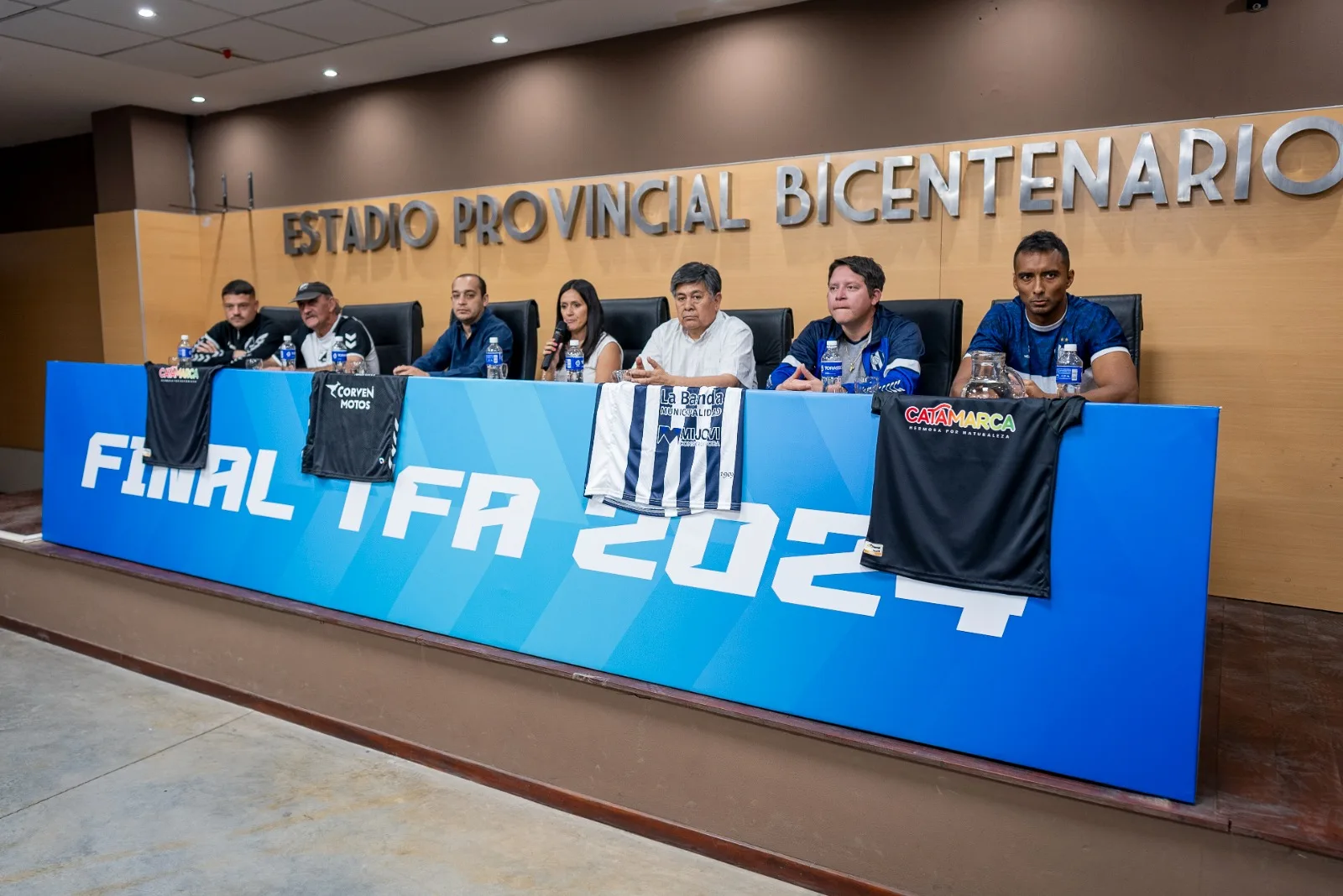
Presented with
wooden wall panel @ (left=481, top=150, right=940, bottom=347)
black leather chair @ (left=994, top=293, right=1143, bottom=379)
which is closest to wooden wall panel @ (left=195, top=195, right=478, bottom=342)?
wooden wall panel @ (left=481, top=150, right=940, bottom=347)

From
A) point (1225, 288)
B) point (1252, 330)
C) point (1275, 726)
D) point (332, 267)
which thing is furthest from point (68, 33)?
point (1275, 726)

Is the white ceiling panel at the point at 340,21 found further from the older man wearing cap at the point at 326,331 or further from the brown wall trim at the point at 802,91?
the older man wearing cap at the point at 326,331

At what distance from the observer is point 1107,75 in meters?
3.57

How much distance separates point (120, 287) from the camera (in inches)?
251

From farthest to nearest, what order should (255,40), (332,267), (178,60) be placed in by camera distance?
(332,267) < (178,60) < (255,40)

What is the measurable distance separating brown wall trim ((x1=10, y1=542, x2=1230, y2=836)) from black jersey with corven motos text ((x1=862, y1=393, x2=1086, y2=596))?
1.17ft

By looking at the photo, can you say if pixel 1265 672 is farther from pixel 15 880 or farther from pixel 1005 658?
pixel 15 880

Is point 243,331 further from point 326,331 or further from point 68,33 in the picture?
point 68,33

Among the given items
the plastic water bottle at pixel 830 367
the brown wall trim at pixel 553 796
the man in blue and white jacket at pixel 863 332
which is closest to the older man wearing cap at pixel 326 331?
the brown wall trim at pixel 553 796

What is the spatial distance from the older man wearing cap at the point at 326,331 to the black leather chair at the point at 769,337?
1.72 meters

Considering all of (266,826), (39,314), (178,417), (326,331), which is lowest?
(266,826)

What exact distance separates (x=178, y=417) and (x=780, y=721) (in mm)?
2465

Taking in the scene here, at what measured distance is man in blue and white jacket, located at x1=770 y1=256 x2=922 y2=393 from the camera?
2842 mm

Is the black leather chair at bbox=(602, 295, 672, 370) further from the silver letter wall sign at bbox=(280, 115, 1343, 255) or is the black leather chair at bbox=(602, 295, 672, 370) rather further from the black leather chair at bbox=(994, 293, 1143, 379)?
the black leather chair at bbox=(994, 293, 1143, 379)
